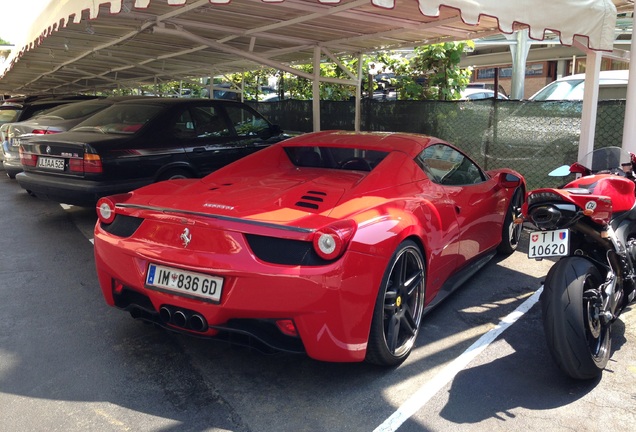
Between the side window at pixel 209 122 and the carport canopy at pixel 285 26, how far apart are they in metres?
0.89

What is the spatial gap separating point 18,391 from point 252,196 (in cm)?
172

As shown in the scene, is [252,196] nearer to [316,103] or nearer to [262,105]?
[316,103]

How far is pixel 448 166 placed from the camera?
4.48 m

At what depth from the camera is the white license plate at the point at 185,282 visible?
2938 millimetres

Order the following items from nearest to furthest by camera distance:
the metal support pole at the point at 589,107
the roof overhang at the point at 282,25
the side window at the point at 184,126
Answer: the roof overhang at the point at 282,25 < the metal support pole at the point at 589,107 < the side window at the point at 184,126

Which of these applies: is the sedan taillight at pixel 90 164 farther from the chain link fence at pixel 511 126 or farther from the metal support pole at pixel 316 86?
the chain link fence at pixel 511 126

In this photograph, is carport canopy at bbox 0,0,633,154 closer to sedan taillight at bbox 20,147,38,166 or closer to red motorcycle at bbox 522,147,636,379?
sedan taillight at bbox 20,147,38,166

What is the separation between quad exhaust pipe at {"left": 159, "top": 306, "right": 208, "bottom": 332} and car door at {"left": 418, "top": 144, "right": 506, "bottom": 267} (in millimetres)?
2073

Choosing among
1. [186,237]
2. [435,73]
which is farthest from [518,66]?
[186,237]

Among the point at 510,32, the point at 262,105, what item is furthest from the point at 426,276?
the point at 262,105

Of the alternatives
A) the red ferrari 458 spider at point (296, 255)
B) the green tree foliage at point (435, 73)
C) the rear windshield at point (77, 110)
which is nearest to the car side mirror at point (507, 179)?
the red ferrari 458 spider at point (296, 255)

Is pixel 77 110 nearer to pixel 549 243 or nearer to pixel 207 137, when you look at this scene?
pixel 207 137

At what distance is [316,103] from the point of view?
922 centimetres

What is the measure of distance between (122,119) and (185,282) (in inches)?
186
